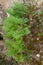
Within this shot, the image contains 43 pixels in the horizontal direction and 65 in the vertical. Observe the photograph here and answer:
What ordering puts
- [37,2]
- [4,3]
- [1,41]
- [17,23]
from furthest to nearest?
1. [1,41]
2. [4,3]
3. [37,2]
4. [17,23]

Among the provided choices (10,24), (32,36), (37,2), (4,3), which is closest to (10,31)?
(10,24)

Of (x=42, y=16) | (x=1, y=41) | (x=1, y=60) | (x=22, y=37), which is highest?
(x=42, y=16)

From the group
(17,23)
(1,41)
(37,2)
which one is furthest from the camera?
(1,41)

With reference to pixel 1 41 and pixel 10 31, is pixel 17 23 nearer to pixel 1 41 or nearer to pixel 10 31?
pixel 10 31

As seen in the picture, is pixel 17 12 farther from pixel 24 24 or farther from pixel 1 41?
pixel 1 41

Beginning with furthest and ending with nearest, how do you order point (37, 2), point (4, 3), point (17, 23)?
point (4, 3)
point (37, 2)
point (17, 23)

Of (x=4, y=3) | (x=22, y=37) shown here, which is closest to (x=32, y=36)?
(x=22, y=37)

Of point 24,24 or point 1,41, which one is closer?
point 24,24

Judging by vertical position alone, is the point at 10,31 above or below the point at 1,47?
above

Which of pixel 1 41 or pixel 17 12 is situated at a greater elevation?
pixel 17 12

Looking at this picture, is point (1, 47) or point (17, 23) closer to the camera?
point (17, 23)
